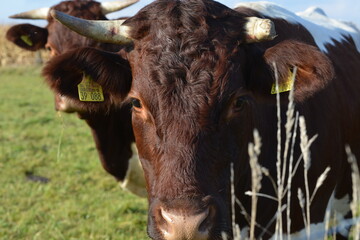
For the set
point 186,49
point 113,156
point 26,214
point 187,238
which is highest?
point 186,49

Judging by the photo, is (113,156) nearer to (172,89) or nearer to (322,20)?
(322,20)

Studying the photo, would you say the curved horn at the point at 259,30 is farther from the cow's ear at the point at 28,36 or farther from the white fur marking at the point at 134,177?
the cow's ear at the point at 28,36

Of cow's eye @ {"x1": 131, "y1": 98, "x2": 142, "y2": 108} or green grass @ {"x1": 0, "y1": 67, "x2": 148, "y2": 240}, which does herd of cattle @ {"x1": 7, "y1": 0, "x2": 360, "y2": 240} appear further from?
green grass @ {"x1": 0, "y1": 67, "x2": 148, "y2": 240}

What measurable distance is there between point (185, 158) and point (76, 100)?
1.18 m

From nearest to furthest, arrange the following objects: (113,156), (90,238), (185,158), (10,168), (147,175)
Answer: (185,158)
(147,175)
(90,238)
(113,156)
(10,168)

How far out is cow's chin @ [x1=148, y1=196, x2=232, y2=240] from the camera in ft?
8.02

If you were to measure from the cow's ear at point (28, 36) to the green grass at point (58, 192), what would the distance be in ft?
3.59

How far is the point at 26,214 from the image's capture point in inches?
233

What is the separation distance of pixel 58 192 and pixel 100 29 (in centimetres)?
391

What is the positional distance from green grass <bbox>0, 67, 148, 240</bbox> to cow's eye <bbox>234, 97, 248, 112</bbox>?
4.10 feet

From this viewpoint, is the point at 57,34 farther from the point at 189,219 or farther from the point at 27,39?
the point at 189,219

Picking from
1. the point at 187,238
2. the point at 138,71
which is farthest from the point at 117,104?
the point at 187,238

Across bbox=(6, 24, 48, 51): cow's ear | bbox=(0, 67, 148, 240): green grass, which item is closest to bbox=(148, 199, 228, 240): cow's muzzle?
bbox=(0, 67, 148, 240): green grass

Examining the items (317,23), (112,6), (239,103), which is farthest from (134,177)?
(239,103)
